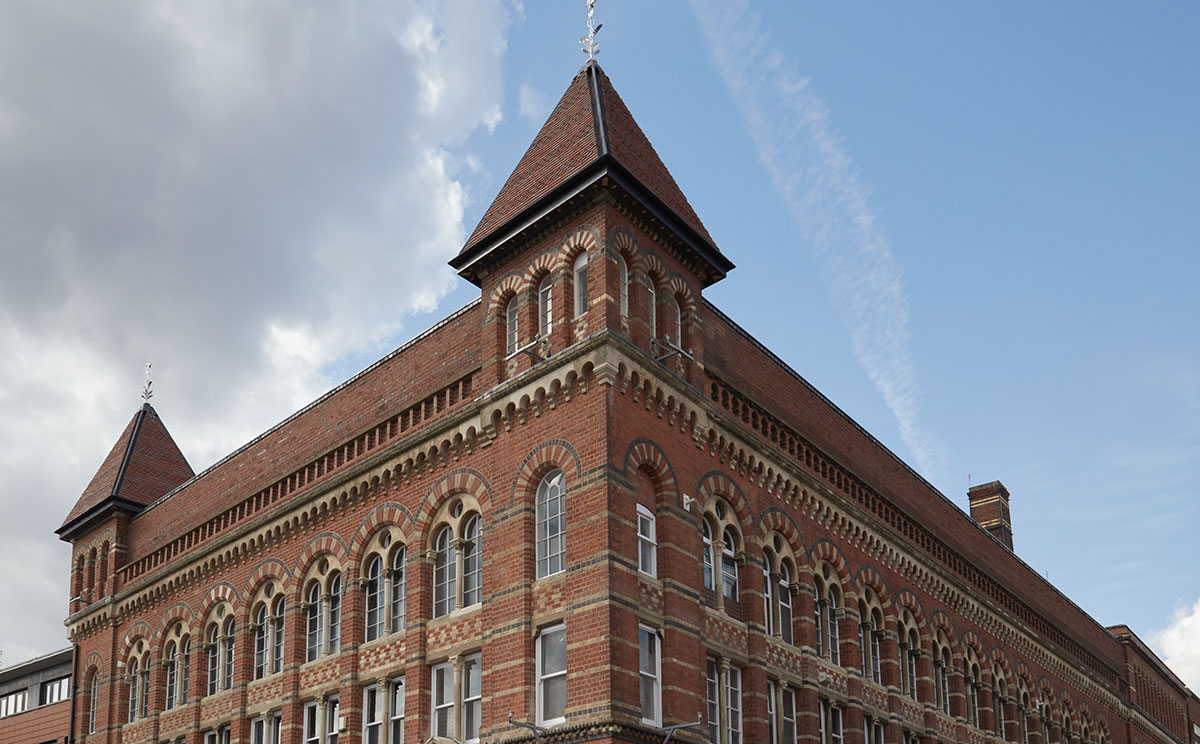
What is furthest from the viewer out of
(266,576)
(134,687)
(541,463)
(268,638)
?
(134,687)

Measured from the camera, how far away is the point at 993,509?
58.2 m

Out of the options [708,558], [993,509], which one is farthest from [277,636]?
[993,509]

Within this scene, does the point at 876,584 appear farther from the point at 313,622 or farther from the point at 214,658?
the point at 214,658

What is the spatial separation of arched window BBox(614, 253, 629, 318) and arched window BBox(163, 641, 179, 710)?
19.1 meters

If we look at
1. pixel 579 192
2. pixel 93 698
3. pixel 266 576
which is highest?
pixel 579 192

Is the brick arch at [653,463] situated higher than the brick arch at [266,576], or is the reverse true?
the brick arch at [653,463]

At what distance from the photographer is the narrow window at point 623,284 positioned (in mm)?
26219

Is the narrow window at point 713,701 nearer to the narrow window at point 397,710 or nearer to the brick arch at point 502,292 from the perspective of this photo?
the narrow window at point 397,710

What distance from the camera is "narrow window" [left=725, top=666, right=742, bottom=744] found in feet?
87.7

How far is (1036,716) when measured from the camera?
43.0 metres

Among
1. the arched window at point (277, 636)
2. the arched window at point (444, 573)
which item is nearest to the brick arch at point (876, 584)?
the arched window at point (444, 573)

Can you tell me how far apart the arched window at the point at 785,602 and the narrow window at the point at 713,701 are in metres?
3.40

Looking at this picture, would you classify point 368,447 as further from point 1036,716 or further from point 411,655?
point 1036,716

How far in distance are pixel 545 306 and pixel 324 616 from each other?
10.3 metres
